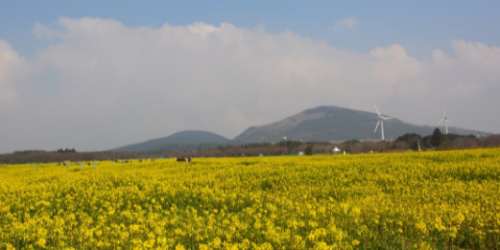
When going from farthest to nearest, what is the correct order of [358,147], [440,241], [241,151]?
1. [241,151]
2. [358,147]
3. [440,241]

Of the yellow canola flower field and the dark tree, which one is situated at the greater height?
the dark tree

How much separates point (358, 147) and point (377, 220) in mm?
89720

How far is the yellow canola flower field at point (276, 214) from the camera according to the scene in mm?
9945

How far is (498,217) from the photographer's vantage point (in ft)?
35.6

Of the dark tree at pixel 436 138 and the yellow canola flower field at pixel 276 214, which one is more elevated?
the dark tree at pixel 436 138

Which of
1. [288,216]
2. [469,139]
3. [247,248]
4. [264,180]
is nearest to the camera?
[247,248]

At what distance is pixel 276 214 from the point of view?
1252 centimetres

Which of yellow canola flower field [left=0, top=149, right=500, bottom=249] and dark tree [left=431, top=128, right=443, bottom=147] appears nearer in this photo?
yellow canola flower field [left=0, top=149, right=500, bottom=249]

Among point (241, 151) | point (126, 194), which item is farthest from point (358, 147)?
point (126, 194)

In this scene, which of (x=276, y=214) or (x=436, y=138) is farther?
(x=436, y=138)

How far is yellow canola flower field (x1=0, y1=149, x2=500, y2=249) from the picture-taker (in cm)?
995

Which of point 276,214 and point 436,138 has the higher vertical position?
point 436,138

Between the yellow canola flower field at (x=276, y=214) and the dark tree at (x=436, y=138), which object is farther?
the dark tree at (x=436, y=138)

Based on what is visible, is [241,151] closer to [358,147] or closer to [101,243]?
[358,147]
